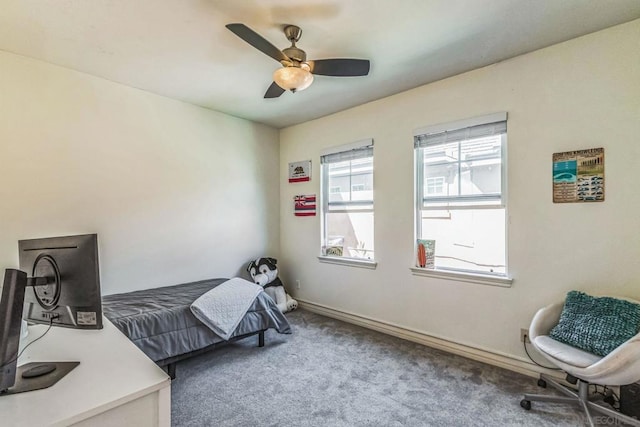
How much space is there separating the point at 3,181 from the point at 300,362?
2.87m

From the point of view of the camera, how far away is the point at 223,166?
12.8 feet

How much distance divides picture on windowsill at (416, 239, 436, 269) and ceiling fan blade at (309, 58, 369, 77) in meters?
1.74

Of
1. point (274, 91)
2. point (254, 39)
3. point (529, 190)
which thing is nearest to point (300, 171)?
point (274, 91)

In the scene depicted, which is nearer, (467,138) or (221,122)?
(467,138)

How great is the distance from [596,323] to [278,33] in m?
2.91

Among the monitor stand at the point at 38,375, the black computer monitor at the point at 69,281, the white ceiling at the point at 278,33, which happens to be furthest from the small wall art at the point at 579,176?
the monitor stand at the point at 38,375

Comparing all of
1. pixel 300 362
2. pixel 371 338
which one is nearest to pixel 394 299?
pixel 371 338

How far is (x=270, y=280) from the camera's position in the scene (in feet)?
13.3

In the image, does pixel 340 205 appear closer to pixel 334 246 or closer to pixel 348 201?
pixel 348 201

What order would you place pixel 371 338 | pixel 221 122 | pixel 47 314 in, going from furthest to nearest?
1. pixel 221 122
2. pixel 371 338
3. pixel 47 314

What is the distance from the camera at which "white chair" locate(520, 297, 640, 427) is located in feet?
5.24

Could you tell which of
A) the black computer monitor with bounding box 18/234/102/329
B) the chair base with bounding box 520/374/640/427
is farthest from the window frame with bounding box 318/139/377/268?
the black computer monitor with bounding box 18/234/102/329

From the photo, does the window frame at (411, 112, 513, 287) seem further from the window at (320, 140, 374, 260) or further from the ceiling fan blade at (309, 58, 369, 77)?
the ceiling fan blade at (309, 58, 369, 77)

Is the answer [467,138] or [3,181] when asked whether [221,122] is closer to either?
[3,181]
